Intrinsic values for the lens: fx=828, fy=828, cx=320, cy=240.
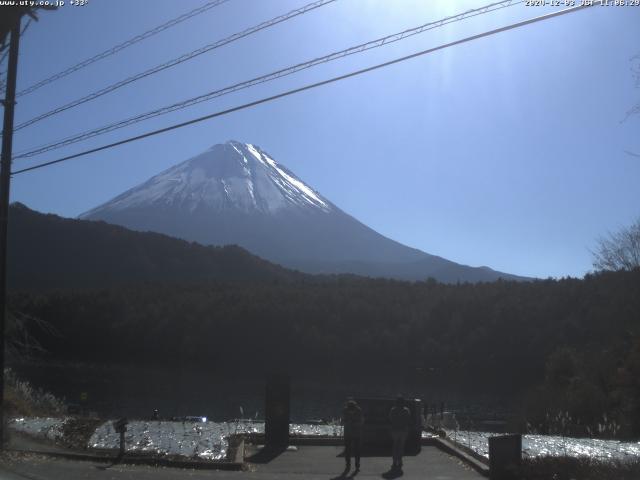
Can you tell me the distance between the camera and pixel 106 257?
402ft

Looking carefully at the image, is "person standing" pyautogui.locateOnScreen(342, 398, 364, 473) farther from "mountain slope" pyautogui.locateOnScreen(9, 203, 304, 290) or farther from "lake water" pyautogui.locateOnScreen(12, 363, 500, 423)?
"mountain slope" pyautogui.locateOnScreen(9, 203, 304, 290)

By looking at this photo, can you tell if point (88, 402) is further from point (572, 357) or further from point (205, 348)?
point (205, 348)

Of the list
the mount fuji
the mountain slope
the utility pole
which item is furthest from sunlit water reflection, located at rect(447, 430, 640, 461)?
the mount fuji

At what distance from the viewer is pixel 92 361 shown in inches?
3383

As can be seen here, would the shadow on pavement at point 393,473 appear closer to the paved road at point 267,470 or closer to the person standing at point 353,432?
the paved road at point 267,470

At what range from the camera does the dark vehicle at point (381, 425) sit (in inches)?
642

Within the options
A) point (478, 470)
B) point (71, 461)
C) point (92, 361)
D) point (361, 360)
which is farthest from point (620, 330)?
point (92, 361)

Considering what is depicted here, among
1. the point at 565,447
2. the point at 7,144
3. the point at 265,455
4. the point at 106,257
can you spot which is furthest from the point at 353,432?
the point at 106,257

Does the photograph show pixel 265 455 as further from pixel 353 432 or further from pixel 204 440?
pixel 353 432

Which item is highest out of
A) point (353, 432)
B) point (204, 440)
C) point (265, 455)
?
point (353, 432)

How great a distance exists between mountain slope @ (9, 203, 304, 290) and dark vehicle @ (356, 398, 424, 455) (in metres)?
101

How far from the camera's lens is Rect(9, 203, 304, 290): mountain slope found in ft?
379

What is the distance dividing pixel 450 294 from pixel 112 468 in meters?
79.5

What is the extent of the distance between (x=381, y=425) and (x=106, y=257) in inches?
4364
